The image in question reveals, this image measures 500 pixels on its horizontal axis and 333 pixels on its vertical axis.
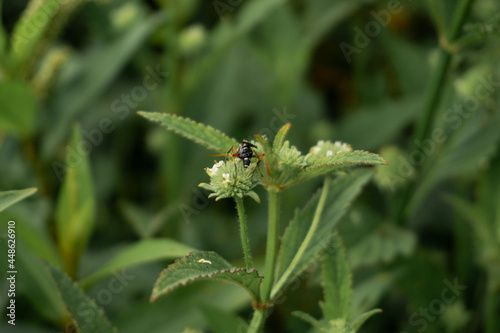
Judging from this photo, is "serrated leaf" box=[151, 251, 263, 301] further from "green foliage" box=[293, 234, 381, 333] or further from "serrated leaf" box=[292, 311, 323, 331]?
"green foliage" box=[293, 234, 381, 333]

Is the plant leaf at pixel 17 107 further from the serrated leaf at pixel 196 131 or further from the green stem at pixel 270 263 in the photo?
the green stem at pixel 270 263

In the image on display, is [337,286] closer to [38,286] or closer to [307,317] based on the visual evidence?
[307,317]

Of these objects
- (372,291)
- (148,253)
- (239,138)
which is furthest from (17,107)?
(372,291)

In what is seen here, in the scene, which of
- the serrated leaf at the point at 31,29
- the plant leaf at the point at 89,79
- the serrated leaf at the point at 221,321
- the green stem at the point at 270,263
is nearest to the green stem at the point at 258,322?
the green stem at the point at 270,263

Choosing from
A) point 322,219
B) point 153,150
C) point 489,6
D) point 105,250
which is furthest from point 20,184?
point 489,6

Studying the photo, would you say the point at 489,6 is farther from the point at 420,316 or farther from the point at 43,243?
the point at 43,243

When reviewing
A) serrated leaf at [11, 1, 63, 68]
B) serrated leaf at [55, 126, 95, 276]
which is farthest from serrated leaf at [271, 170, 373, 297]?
serrated leaf at [11, 1, 63, 68]

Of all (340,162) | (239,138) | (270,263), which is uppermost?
(239,138)
